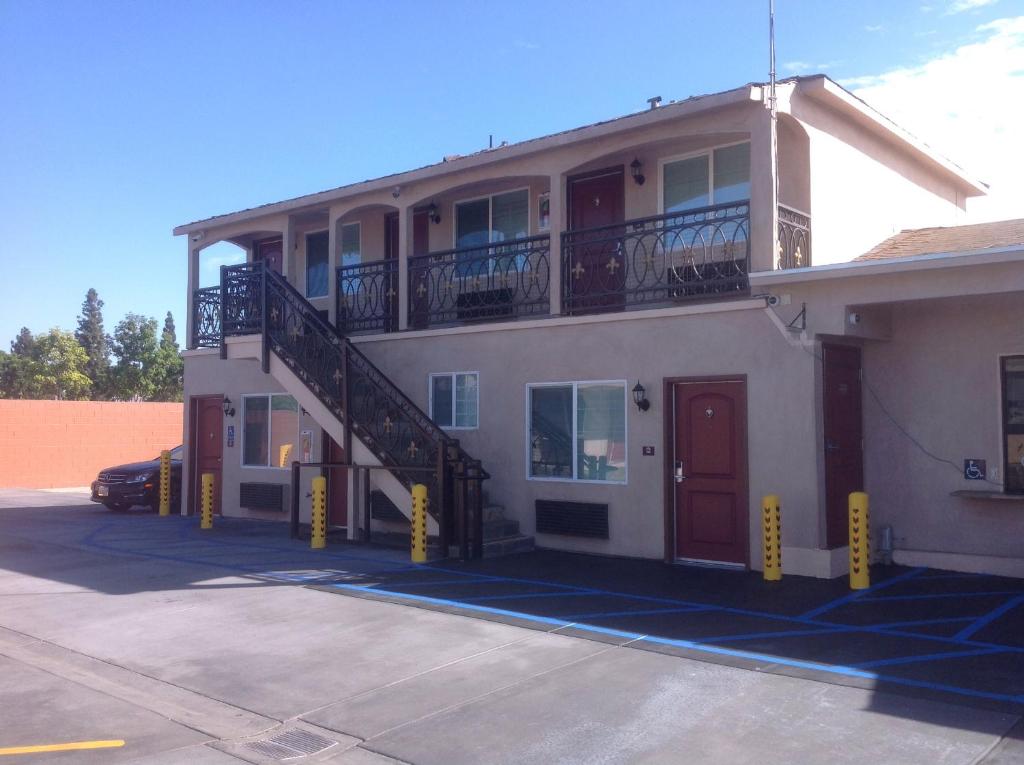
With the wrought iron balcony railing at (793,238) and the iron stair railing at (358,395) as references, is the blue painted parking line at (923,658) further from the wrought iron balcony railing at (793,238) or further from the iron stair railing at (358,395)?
the iron stair railing at (358,395)

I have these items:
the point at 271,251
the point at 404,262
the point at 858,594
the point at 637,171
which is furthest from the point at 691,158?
the point at 271,251

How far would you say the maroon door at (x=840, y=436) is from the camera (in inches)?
411

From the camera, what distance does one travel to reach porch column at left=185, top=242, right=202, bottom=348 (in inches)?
672

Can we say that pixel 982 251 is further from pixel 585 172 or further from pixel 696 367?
pixel 585 172

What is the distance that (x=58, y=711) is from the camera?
617cm

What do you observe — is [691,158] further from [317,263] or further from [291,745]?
[291,745]

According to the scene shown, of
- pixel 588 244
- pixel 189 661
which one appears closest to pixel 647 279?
pixel 588 244

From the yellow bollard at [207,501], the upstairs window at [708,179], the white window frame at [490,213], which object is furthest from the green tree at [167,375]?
the upstairs window at [708,179]

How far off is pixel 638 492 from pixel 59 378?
123 feet

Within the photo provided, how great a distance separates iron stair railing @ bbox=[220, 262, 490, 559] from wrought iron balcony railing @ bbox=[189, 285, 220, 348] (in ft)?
4.29

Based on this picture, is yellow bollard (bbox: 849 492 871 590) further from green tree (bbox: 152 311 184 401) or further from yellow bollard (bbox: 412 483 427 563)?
green tree (bbox: 152 311 184 401)

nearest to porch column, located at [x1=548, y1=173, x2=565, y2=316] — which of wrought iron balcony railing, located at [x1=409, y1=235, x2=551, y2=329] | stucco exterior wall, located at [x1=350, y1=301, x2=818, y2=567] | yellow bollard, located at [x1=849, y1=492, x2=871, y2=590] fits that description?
wrought iron balcony railing, located at [x1=409, y1=235, x2=551, y2=329]

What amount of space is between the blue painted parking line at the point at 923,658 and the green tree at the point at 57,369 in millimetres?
41577

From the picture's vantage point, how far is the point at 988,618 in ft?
27.1
